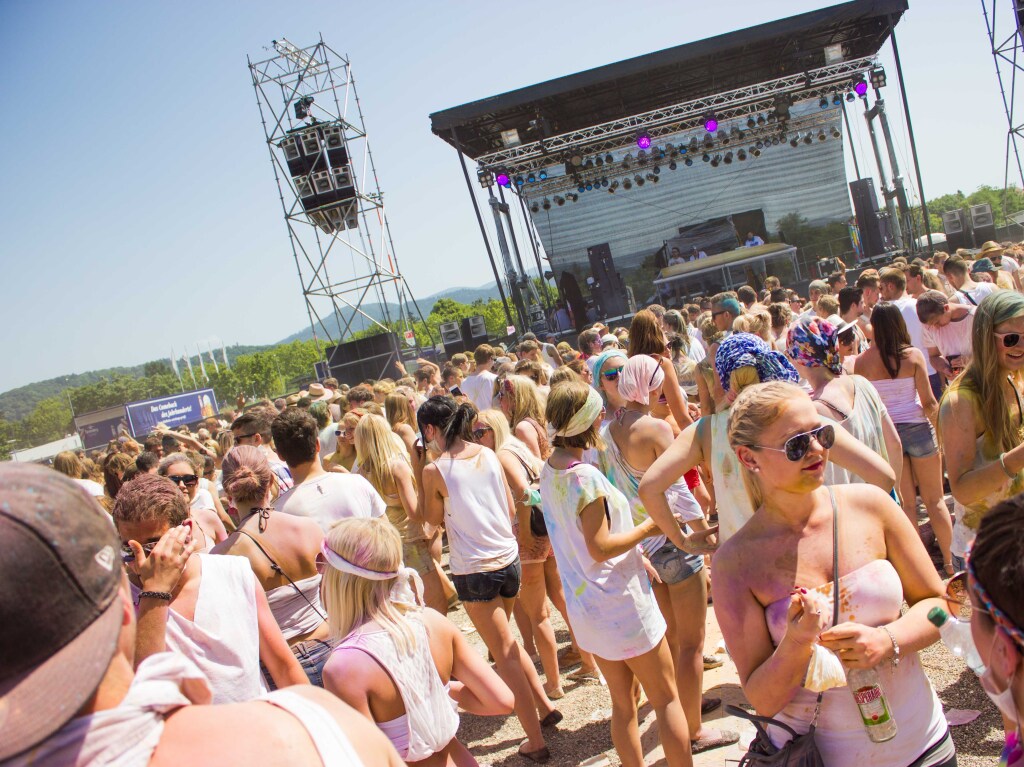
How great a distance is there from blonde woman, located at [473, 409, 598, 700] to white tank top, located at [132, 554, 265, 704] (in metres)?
2.02

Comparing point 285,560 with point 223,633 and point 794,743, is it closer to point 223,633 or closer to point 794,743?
point 223,633

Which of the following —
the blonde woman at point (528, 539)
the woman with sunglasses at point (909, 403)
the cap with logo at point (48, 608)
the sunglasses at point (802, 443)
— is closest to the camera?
the cap with logo at point (48, 608)

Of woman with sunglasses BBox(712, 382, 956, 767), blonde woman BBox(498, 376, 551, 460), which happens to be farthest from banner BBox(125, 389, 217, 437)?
woman with sunglasses BBox(712, 382, 956, 767)

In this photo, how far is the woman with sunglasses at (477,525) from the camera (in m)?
3.92

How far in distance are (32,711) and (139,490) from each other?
1.84 m

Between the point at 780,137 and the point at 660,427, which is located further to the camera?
the point at 780,137

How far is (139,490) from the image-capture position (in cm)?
253

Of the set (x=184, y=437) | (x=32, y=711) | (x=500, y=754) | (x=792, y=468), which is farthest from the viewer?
(x=184, y=437)

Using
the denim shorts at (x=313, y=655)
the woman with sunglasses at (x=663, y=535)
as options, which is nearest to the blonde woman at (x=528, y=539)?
the woman with sunglasses at (x=663, y=535)

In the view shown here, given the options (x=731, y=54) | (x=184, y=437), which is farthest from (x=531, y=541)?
(x=731, y=54)

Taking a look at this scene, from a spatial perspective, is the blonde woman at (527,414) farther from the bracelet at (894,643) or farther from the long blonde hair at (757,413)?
the bracelet at (894,643)

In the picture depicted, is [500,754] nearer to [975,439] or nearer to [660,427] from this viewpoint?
[660,427]

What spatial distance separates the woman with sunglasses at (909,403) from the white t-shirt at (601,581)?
95.1 inches

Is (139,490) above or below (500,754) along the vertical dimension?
above
